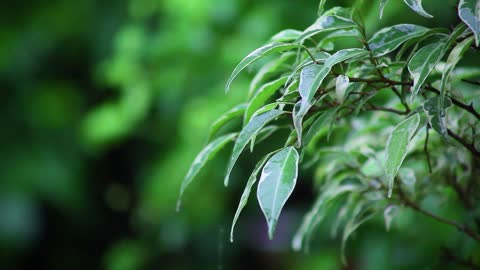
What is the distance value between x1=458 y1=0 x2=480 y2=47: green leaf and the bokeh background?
1.27m

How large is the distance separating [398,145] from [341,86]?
0.32ft

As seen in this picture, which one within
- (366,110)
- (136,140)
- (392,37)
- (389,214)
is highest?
(392,37)

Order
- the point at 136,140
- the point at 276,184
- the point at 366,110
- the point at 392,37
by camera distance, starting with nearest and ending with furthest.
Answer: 1. the point at 276,184
2. the point at 392,37
3. the point at 366,110
4. the point at 136,140

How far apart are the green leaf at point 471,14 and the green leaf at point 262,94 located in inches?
8.1

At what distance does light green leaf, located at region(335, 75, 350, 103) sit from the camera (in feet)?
2.31

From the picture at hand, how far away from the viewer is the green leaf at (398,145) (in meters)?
0.73

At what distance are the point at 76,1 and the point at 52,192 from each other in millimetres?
836

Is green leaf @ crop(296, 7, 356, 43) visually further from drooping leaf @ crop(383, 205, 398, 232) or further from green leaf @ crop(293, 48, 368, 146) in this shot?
drooping leaf @ crop(383, 205, 398, 232)

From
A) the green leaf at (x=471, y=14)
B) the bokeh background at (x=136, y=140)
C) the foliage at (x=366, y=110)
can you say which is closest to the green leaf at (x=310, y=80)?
the foliage at (x=366, y=110)

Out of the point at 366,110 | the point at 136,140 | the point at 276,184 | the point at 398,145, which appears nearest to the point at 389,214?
the point at 366,110

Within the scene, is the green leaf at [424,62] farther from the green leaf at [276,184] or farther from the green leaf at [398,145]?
the green leaf at [276,184]

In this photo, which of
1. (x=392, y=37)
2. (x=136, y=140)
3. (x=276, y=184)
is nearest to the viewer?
(x=276, y=184)

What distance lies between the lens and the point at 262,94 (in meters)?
0.82

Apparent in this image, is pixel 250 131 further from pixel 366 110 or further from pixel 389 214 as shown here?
pixel 389 214
